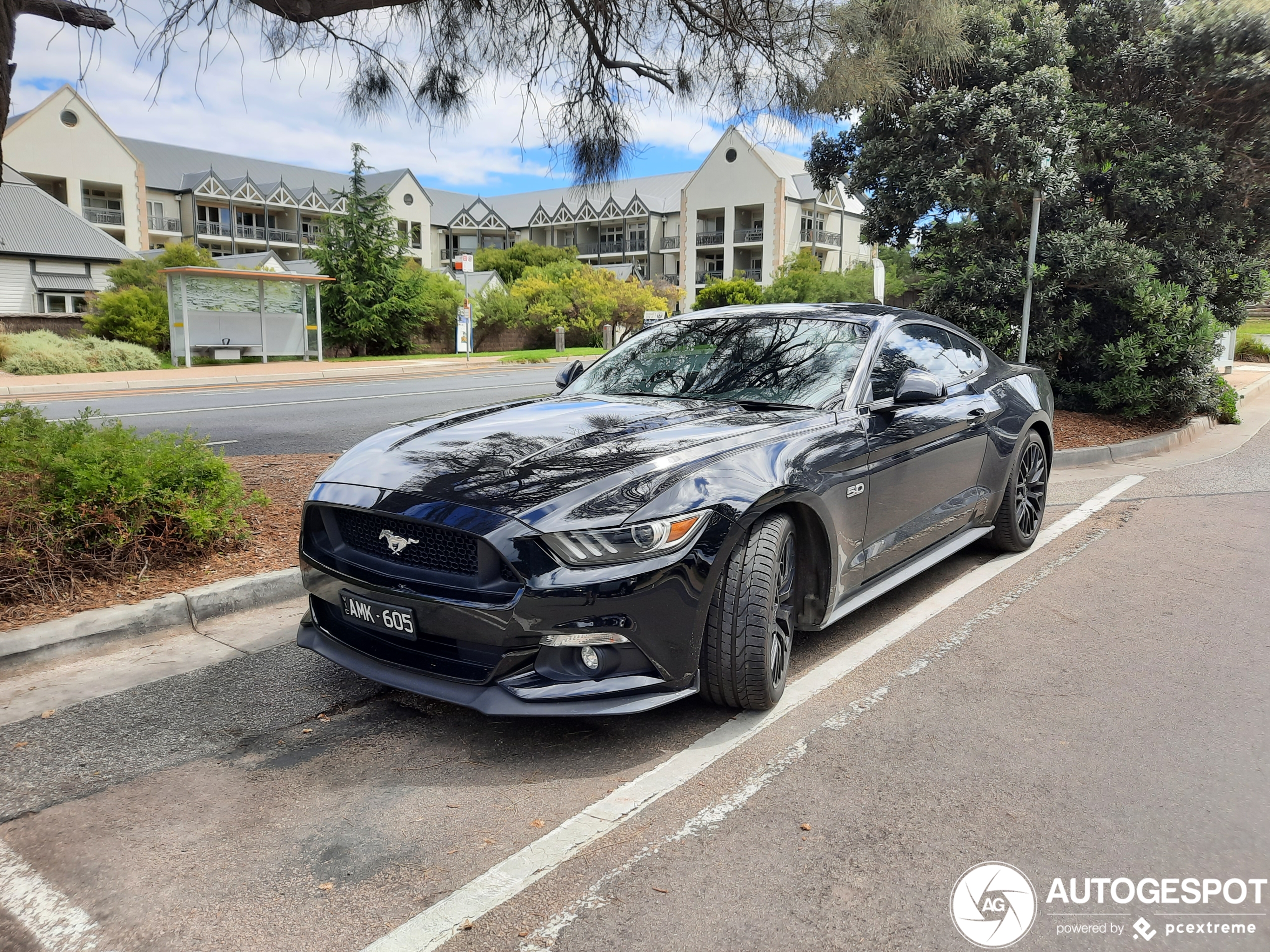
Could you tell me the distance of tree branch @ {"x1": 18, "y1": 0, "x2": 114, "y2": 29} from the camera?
16.3ft

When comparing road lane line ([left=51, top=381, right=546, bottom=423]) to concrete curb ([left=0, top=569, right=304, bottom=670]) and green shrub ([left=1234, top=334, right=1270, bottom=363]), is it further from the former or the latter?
green shrub ([left=1234, top=334, right=1270, bottom=363])

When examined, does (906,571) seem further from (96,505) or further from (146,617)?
(96,505)

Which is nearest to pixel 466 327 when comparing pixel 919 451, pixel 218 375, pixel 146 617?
pixel 218 375

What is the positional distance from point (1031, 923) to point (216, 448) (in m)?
8.50

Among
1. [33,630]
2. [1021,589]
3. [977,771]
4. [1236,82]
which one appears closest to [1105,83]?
[1236,82]

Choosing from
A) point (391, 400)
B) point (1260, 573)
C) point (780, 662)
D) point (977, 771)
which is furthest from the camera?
point (391, 400)

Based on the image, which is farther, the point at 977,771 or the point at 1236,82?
the point at 1236,82

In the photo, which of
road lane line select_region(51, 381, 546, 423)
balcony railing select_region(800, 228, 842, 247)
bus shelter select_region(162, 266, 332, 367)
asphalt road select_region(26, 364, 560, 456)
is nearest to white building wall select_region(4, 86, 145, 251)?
bus shelter select_region(162, 266, 332, 367)

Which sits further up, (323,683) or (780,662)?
(780,662)

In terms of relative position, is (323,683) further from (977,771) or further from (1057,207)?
(1057,207)

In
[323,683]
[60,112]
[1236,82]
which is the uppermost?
[60,112]

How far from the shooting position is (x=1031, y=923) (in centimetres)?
230

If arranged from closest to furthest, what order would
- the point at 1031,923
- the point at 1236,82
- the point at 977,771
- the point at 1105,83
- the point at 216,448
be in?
the point at 1031,923 < the point at 977,771 < the point at 216,448 < the point at 1236,82 < the point at 1105,83

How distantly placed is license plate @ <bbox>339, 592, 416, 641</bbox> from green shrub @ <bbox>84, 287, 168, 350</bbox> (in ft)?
93.3
